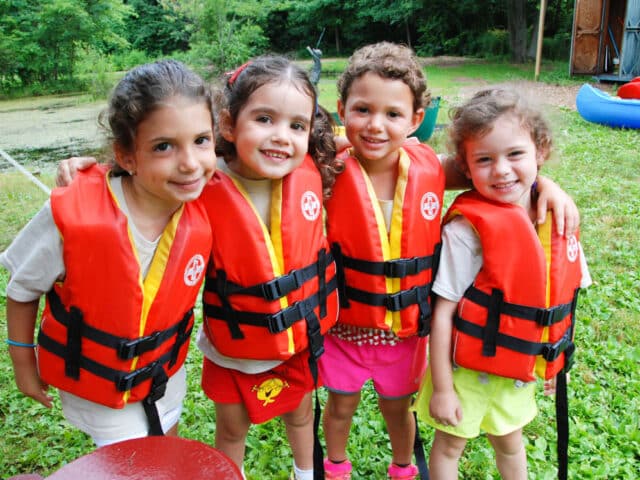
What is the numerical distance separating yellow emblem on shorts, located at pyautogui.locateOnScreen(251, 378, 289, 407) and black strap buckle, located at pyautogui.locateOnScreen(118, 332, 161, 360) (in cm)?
46

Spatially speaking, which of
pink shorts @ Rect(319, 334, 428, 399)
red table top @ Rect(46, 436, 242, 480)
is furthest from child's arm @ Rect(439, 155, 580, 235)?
red table top @ Rect(46, 436, 242, 480)

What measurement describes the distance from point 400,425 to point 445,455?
0.30m

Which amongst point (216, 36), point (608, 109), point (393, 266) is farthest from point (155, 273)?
point (216, 36)

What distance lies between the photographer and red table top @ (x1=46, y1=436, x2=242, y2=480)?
1.23 meters

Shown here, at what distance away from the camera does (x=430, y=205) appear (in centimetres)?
217

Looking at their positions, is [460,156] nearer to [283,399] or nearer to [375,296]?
[375,296]

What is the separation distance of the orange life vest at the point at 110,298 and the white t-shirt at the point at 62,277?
1.5 inches

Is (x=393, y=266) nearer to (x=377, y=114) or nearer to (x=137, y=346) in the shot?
(x=377, y=114)

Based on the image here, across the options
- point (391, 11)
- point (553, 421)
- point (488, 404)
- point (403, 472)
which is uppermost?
point (391, 11)

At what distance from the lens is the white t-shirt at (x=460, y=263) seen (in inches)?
80.0

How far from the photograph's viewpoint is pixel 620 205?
588 centimetres

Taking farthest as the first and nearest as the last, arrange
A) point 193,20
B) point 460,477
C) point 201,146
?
1. point 193,20
2. point 460,477
3. point 201,146

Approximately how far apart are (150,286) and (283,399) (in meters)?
0.71

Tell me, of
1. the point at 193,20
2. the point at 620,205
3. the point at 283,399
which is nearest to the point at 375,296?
the point at 283,399
